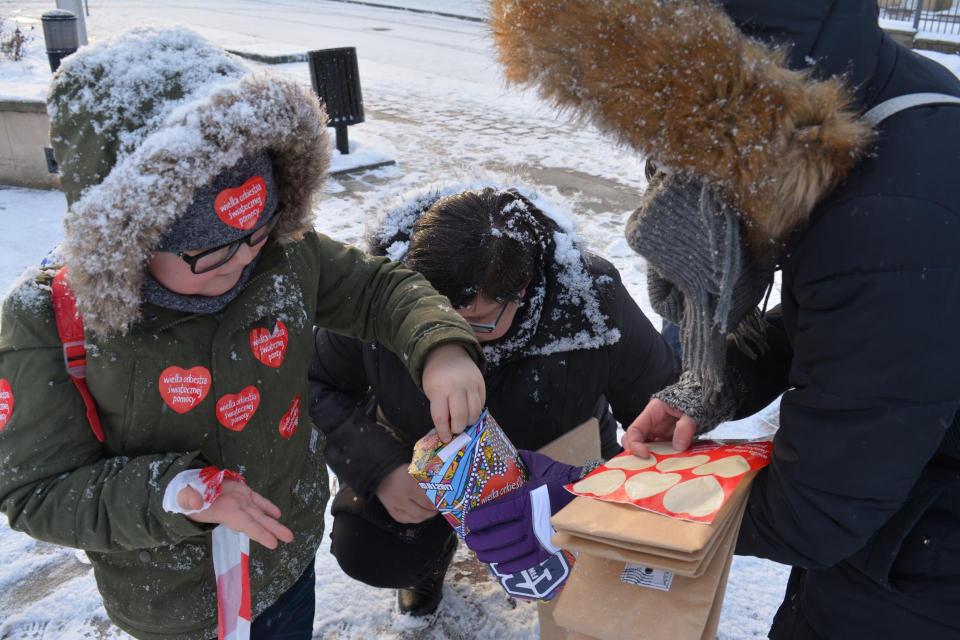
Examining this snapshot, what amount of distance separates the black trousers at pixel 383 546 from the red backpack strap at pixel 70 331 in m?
1.07

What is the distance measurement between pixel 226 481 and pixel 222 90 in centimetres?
69

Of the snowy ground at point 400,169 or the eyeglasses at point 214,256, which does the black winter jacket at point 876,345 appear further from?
the eyeglasses at point 214,256

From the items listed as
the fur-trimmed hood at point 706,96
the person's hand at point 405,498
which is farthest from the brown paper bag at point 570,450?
the fur-trimmed hood at point 706,96

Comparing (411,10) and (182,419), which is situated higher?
(411,10)

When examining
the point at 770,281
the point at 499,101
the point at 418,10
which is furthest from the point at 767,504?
the point at 418,10

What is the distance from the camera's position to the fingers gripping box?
162 cm

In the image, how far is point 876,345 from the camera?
1.05 m

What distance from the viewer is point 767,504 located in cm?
130

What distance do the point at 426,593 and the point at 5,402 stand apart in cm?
144

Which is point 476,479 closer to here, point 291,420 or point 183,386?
point 291,420

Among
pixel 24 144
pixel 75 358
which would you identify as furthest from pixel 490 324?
pixel 24 144

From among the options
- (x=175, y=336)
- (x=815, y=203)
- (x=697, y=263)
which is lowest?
(x=175, y=336)

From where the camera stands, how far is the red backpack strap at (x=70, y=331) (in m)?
1.40

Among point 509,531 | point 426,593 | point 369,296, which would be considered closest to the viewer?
point 509,531
